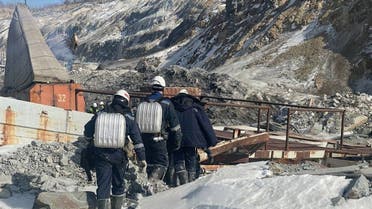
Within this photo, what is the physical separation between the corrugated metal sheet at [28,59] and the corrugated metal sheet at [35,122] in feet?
5.97

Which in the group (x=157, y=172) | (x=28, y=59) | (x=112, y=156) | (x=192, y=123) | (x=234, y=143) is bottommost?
(x=157, y=172)

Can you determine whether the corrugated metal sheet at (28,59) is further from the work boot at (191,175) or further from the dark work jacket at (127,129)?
the dark work jacket at (127,129)

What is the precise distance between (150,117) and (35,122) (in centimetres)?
328

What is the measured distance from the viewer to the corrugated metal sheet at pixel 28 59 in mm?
12758

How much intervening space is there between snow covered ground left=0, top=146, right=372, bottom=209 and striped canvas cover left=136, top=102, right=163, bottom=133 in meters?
0.87

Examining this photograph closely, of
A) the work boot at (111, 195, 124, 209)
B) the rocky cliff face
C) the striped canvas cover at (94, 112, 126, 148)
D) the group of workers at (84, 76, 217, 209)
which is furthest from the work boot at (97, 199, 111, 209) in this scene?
the rocky cliff face

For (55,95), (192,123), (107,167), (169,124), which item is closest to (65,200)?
(107,167)

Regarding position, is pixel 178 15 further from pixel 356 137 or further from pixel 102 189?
pixel 102 189

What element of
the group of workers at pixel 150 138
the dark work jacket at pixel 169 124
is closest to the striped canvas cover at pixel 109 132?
the group of workers at pixel 150 138

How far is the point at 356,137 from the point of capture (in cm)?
1694

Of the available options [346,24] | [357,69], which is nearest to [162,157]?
[357,69]

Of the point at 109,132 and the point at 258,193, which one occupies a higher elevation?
the point at 109,132

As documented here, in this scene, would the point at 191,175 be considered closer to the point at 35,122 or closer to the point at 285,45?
the point at 35,122

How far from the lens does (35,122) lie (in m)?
10.4
